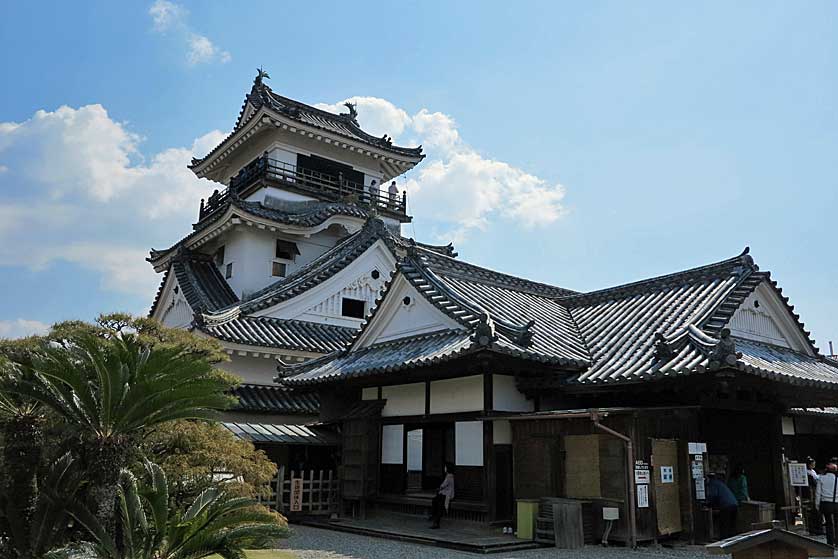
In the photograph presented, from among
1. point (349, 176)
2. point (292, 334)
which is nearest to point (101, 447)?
point (292, 334)

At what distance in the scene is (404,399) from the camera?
17203mm

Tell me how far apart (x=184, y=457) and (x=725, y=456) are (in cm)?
1272

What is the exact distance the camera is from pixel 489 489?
1429cm

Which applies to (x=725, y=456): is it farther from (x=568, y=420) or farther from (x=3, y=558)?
(x=3, y=558)

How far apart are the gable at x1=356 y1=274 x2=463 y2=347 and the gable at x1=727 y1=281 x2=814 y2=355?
23.1 ft

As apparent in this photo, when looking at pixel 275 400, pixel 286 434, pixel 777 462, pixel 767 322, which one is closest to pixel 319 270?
pixel 275 400

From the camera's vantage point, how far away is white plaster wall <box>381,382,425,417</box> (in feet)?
54.8

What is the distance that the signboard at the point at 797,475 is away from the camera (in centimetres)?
1652

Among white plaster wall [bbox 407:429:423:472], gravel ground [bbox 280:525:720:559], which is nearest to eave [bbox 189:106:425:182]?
white plaster wall [bbox 407:429:423:472]

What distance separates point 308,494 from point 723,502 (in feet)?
31.9

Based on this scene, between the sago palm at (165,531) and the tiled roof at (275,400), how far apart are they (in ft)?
37.6

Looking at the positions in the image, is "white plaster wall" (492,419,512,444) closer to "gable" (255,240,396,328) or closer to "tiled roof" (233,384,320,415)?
"tiled roof" (233,384,320,415)

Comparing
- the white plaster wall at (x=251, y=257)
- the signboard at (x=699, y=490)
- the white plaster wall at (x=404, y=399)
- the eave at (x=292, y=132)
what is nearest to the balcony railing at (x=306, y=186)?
the eave at (x=292, y=132)

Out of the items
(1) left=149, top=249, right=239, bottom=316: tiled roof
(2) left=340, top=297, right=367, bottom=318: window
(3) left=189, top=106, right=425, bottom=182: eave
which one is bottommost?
(2) left=340, top=297, right=367, bottom=318: window
